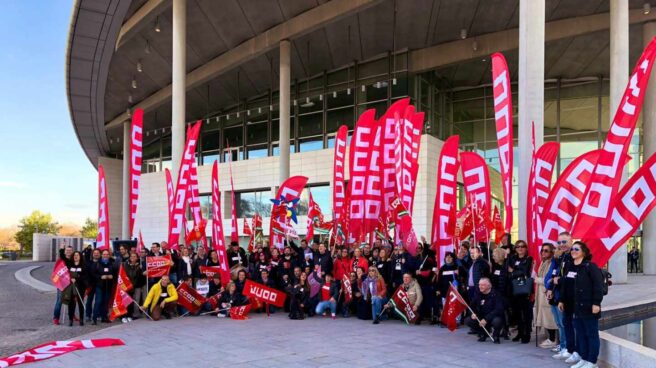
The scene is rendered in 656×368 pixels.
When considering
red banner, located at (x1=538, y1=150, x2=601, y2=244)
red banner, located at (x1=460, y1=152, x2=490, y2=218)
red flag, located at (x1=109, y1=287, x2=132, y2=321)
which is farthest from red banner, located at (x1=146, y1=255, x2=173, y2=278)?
red banner, located at (x1=538, y1=150, x2=601, y2=244)

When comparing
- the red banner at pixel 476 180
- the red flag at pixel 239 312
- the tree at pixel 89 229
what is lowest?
the tree at pixel 89 229

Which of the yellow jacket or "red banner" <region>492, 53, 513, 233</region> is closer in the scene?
"red banner" <region>492, 53, 513, 233</region>

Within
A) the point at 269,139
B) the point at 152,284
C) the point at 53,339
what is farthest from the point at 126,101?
the point at 53,339

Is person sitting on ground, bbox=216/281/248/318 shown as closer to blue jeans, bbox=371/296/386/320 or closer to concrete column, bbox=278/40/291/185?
blue jeans, bbox=371/296/386/320

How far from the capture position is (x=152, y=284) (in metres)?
12.3

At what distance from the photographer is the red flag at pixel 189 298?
11.9m

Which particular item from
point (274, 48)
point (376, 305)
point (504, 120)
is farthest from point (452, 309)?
point (274, 48)

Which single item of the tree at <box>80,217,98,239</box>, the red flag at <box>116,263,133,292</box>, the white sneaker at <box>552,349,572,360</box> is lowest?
the tree at <box>80,217,98,239</box>

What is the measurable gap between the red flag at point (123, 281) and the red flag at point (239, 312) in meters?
2.27

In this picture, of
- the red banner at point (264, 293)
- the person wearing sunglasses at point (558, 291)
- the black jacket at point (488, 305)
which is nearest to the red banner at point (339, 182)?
the red banner at point (264, 293)

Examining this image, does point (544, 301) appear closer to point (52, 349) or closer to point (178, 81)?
point (52, 349)

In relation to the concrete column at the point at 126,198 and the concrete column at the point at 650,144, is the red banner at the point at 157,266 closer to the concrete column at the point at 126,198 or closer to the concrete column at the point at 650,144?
the concrete column at the point at 650,144

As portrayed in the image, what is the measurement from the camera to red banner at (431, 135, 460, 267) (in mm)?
10391

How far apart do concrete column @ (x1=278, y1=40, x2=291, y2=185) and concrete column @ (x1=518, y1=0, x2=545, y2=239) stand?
14.1 meters
